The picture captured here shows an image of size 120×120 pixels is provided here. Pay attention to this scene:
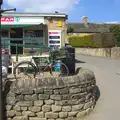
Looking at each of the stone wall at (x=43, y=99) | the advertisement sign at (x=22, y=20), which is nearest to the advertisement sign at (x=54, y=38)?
the advertisement sign at (x=22, y=20)

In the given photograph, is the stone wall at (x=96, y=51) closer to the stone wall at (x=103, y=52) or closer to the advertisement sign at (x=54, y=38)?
the stone wall at (x=103, y=52)

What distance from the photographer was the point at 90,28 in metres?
64.2

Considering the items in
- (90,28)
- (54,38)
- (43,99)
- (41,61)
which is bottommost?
(43,99)

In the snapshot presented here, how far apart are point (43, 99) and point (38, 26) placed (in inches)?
420

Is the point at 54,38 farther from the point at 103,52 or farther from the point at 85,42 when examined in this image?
the point at 85,42

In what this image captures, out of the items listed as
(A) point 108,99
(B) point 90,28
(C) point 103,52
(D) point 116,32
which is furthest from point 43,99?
(B) point 90,28

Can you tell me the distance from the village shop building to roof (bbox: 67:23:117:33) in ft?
133

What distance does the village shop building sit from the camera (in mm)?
18719

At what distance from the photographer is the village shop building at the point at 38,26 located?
18719 mm

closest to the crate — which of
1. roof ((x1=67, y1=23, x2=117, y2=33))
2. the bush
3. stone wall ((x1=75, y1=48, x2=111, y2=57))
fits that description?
stone wall ((x1=75, y1=48, x2=111, y2=57))

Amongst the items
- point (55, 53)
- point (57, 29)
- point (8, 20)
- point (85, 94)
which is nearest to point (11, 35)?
point (8, 20)

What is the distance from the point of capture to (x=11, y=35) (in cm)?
2034

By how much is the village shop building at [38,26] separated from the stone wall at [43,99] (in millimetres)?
9077

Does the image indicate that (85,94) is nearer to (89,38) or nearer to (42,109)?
(42,109)
